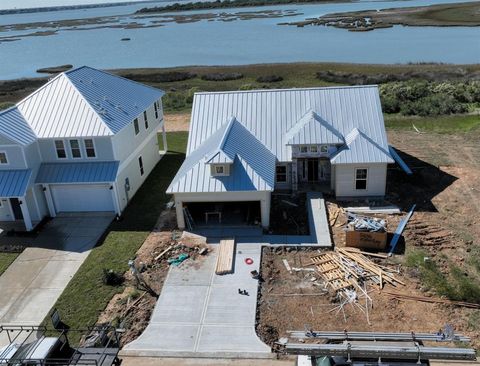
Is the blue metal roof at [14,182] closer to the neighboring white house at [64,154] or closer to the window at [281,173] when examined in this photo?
the neighboring white house at [64,154]

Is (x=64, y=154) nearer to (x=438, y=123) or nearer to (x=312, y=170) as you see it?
(x=312, y=170)

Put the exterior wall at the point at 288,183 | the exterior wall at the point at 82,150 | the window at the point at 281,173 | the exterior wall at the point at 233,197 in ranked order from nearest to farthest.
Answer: the exterior wall at the point at 233,197, the exterior wall at the point at 82,150, the exterior wall at the point at 288,183, the window at the point at 281,173

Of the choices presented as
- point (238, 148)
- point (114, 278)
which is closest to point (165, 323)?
point (114, 278)

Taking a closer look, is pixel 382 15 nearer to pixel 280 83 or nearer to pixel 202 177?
pixel 280 83

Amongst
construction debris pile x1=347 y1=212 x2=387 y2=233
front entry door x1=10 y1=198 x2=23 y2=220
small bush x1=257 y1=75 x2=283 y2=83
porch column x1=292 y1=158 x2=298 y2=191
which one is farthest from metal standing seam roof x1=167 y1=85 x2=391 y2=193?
small bush x1=257 y1=75 x2=283 y2=83

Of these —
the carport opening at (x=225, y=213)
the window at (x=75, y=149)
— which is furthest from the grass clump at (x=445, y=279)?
the window at (x=75, y=149)

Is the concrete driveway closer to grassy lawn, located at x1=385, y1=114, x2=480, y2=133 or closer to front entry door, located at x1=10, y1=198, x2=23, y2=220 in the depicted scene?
front entry door, located at x1=10, y1=198, x2=23, y2=220
